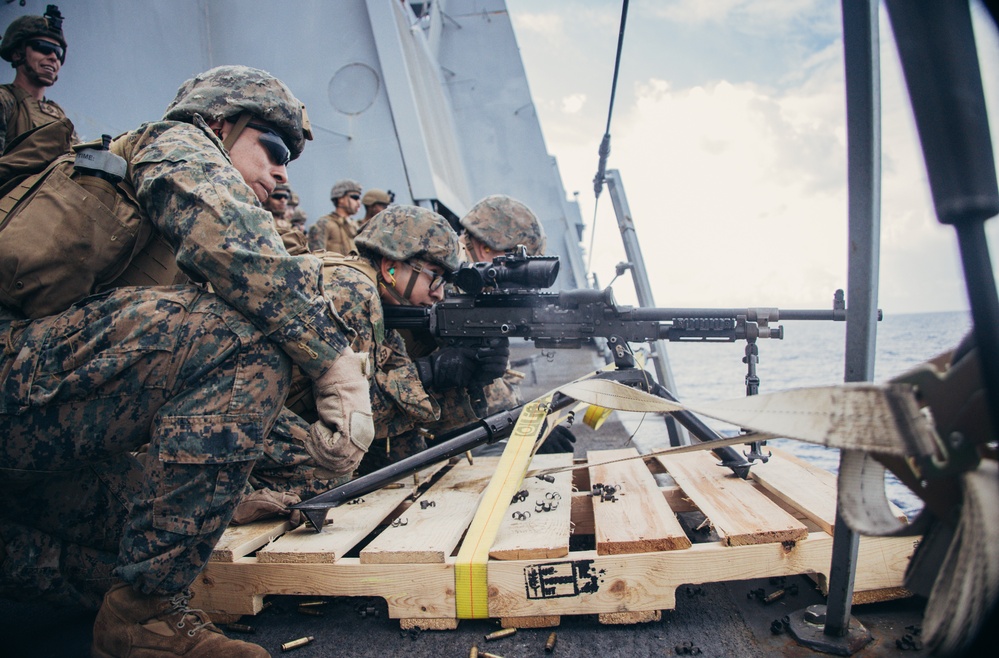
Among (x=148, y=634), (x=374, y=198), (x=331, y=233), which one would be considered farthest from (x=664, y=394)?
(x=331, y=233)

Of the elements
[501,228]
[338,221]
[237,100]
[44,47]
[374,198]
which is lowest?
[501,228]

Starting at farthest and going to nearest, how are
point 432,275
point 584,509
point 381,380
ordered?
1. point 432,275
2. point 381,380
3. point 584,509

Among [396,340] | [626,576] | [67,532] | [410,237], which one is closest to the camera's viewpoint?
[626,576]

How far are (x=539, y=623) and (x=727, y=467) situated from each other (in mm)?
1231

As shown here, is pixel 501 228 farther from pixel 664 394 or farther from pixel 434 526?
pixel 434 526

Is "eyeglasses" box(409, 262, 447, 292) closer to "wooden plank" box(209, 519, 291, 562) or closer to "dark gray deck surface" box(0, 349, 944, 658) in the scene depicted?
"wooden plank" box(209, 519, 291, 562)

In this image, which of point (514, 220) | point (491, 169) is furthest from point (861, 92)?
point (491, 169)

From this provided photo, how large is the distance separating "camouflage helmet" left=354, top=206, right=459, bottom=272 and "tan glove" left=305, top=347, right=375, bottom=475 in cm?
147

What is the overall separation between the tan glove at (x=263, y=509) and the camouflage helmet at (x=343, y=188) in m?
4.38

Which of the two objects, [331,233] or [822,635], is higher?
[331,233]

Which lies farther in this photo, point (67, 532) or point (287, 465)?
point (287, 465)

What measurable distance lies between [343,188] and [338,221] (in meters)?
0.33

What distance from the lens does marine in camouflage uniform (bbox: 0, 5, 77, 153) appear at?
9.16 feet

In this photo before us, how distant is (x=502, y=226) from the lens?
14.0 ft
